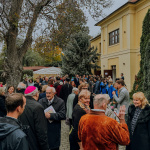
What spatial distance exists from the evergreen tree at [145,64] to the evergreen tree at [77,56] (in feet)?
46.3

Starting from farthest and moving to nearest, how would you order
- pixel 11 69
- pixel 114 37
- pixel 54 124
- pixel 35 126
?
pixel 114 37
pixel 11 69
pixel 54 124
pixel 35 126

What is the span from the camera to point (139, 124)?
408 centimetres

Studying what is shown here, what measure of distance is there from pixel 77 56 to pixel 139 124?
23.8 meters

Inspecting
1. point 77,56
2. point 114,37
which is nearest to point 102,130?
point 114,37

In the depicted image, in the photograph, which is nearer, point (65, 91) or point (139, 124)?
point (139, 124)

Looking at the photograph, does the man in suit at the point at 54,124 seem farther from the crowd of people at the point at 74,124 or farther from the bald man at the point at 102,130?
the bald man at the point at 102,130

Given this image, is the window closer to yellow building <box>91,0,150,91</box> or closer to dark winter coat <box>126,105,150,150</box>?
yellow building <box>91,0,150,91</box>

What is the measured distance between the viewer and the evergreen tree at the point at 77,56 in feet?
90.6

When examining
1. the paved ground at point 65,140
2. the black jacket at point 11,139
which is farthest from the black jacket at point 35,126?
the paved ground at point 65,140

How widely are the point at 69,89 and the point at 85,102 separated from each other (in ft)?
16.0

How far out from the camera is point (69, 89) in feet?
29.2

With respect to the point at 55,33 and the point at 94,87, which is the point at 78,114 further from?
the point at 94,87

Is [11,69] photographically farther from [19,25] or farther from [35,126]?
[35,126]

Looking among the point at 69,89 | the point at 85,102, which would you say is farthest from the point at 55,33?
the point at 85,102
